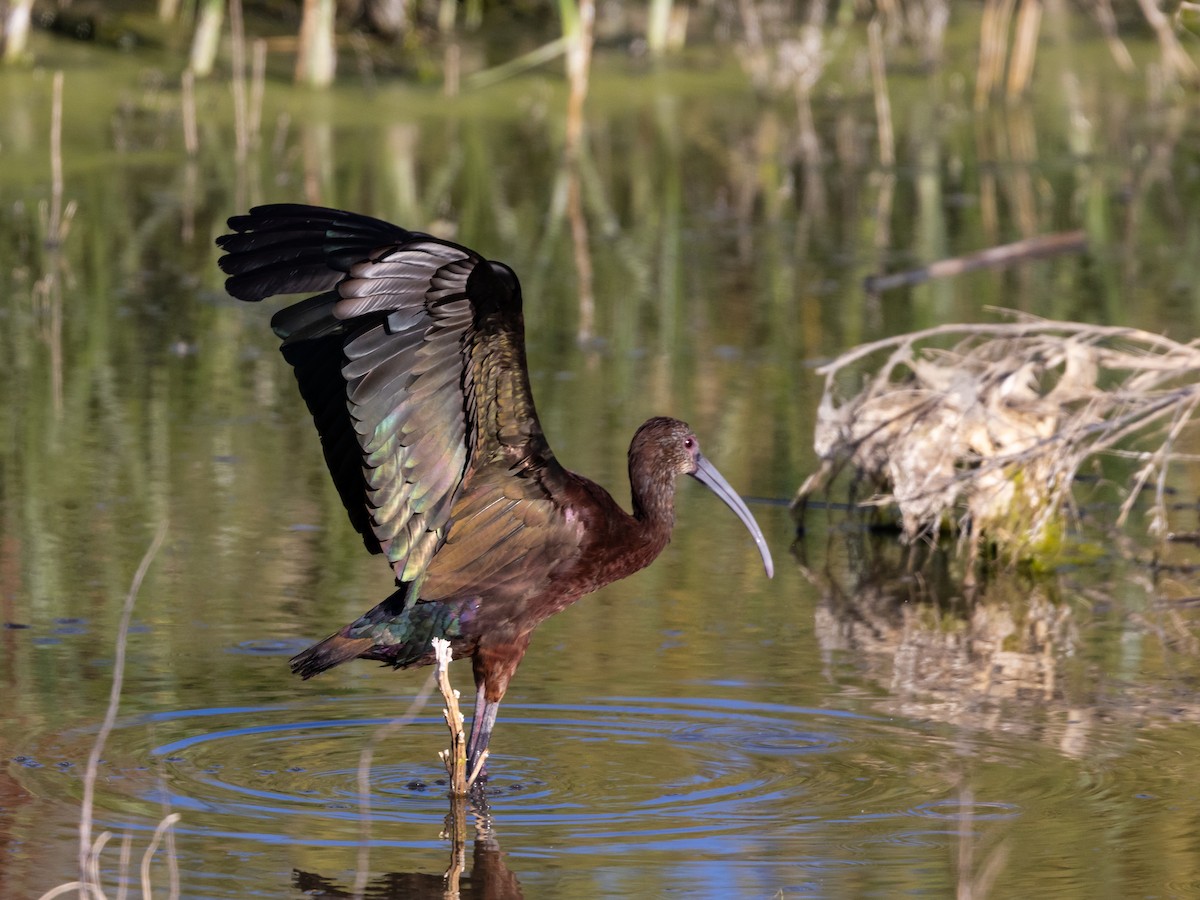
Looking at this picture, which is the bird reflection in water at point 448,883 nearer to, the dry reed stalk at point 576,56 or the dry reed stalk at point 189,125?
the dry reed stalk at point 189,125

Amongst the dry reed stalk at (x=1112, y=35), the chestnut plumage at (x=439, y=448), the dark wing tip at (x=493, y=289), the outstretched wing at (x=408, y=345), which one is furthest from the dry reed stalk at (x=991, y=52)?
the dark wing tip at (x=493, y=289)

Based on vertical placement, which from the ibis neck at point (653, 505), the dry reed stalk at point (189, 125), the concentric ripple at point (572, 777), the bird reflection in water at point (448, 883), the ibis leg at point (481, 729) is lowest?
the bird reflection in water at point (448, 883)

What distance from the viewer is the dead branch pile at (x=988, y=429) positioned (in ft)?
27.0

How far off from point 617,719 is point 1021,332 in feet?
7.95

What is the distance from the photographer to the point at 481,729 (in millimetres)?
6277

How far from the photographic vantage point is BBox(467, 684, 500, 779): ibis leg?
6215 millimetres

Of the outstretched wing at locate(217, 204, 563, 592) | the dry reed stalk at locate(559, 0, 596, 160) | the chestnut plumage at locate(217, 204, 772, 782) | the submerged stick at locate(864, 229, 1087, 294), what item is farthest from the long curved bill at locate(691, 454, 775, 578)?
the dry reed stalk at locate(559, 0, 596, 160)

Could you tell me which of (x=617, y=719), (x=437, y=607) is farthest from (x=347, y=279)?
(x=617, y=719)

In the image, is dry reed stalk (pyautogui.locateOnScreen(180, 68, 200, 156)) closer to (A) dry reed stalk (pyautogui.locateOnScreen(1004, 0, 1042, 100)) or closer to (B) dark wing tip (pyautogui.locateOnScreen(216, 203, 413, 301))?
(A) dry reed stalk (pyautogui.locateOnScreen(1004, 0, 1042, 100))

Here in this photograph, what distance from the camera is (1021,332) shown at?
27.6 feet

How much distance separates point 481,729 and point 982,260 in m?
7.94

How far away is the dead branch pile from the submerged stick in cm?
463

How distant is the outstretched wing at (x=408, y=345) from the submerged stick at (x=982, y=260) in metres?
7.93

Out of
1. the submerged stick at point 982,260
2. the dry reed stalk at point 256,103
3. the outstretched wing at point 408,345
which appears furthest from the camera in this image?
the dry reed stalk at point 256,103
